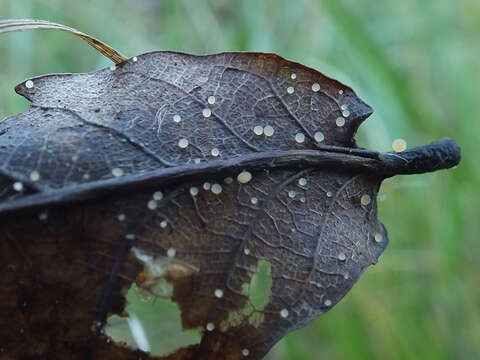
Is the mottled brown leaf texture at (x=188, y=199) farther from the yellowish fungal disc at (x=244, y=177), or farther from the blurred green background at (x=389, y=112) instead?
the blurred green background at (x=389, y=112)

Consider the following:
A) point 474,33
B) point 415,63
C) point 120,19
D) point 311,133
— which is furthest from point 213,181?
point 474,33

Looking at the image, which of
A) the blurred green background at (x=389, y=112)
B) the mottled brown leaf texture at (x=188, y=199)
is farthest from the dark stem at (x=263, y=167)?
the blurred green background at (x=389, y=112)

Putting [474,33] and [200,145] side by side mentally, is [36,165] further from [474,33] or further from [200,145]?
[474,33]

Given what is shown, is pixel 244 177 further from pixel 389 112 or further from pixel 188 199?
pixel 389 112

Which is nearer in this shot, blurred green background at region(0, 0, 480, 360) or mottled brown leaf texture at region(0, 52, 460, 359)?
mottled brown leaf texture at region(0, 52, 460, 359)

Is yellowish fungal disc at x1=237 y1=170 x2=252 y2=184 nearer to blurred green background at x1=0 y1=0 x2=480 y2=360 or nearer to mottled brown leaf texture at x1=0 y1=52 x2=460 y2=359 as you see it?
mottled brown leaf texture at x1=0 y1=52 x2=460 y2=359

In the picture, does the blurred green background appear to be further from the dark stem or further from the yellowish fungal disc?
the yellowish fungal disc

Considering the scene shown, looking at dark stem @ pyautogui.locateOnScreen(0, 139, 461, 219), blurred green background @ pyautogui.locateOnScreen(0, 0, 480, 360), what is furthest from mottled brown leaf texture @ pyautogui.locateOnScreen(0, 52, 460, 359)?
blurred green background @ pyautogui.locateOnScreen(0, 0, 480, 360)
